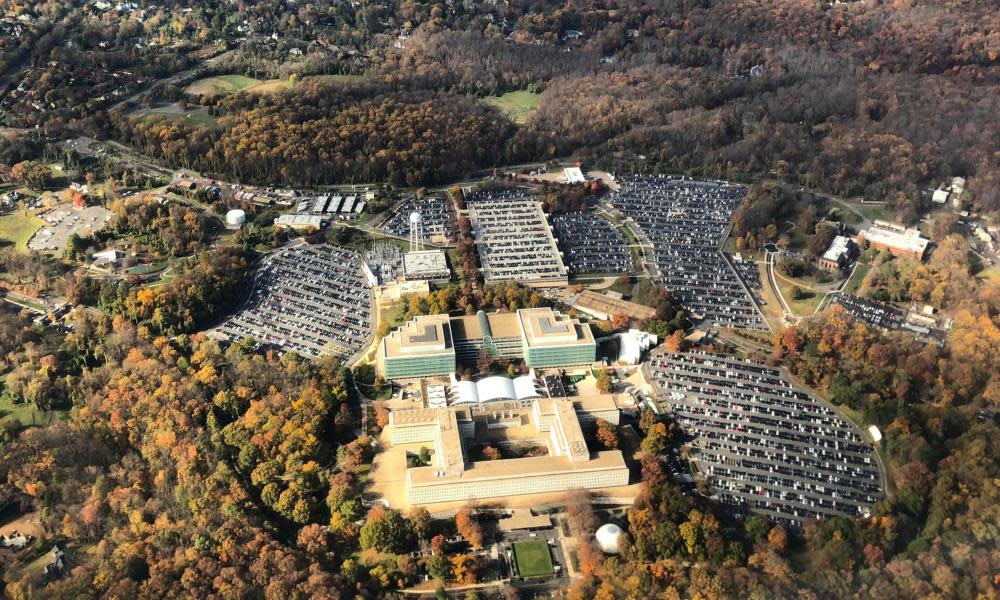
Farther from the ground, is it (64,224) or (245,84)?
(245,84)

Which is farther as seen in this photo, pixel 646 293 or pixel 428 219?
pixel 428 219

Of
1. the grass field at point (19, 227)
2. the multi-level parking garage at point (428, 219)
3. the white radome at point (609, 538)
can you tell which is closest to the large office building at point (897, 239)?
the multi-level parking garage at point (428, 219)

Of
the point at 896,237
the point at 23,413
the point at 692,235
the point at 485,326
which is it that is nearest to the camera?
the point at 23,413

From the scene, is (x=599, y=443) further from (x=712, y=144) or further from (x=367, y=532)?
(x=712, y=144)

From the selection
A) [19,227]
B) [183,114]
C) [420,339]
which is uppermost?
[183,114]

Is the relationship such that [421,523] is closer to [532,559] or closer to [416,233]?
[532,559]

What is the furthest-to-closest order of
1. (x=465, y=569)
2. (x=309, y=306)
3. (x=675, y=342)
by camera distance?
(x=309, y=306) → (x=675, y=342) → (x=465, y=569)

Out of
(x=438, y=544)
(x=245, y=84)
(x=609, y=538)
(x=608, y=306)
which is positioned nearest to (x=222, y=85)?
(x=245, y=84)
